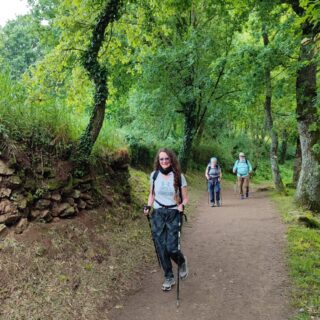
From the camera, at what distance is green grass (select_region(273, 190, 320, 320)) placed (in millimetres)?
4832

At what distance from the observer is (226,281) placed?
5.83m

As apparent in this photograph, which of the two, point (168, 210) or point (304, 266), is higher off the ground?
point (168, 210)

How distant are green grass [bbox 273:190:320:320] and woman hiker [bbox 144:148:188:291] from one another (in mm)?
1806

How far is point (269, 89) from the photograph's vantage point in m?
14.3

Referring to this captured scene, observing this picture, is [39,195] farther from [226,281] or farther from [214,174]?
[214,174]

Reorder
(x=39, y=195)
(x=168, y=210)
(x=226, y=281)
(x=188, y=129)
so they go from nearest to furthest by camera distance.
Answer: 1. (x=168, y=210)
2. (x=226, y=281)
3. (x=39, y=195)
4. (x=188, y=129)

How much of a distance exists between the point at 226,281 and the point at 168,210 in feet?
5.52

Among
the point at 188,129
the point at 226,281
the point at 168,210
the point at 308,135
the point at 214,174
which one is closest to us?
the point at 168,210

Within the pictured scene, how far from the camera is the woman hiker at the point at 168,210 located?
211 inches

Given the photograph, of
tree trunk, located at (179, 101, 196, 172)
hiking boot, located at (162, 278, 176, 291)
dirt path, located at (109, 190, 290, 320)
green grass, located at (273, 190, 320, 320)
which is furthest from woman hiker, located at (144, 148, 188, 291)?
tree trunk, located at (179, 101, 196, 172)

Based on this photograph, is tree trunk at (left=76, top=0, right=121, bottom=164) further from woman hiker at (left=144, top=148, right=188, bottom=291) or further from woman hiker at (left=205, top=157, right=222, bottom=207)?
woman hiker at (left=205, top=157, right=222, bottom=207)

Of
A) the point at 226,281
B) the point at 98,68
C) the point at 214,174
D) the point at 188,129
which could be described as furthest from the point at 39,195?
the point at 188,129

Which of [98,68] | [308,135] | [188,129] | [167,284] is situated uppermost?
[98,68]

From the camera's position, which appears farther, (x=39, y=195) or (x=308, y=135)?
(x=308, y=135)
